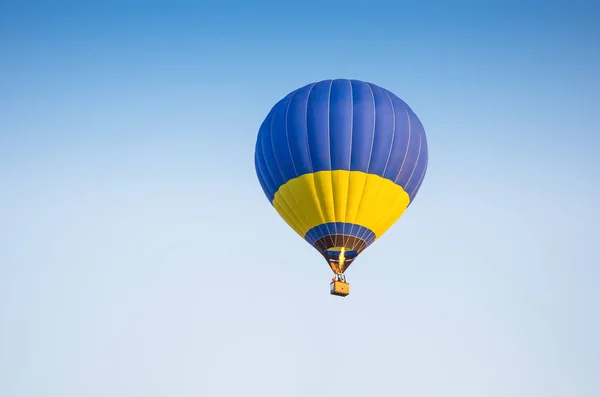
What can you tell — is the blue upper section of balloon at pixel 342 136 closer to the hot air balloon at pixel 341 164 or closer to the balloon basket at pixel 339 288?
the hot air balloon at pixel 341 164

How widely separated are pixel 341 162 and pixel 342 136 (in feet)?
2.29

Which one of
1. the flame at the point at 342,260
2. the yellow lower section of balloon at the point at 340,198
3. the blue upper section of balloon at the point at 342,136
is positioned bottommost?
the flame at the point at 342,260

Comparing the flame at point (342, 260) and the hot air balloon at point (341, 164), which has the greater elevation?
the hot air balloon at point (341, 164)

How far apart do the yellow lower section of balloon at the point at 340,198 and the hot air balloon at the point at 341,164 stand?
0.09 feet

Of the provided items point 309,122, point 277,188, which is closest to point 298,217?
point 277,188

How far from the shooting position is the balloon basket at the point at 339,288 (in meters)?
25.2

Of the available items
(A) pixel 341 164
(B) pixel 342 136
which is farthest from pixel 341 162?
(B) pixel 342 136

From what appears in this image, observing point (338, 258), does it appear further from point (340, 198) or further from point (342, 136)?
point (342, 136)

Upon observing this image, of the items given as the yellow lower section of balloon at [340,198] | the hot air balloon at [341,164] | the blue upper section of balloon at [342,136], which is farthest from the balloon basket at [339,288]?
the blue upper section of balloon at [342,136]

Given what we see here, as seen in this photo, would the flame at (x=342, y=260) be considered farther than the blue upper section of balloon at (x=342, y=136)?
Yes

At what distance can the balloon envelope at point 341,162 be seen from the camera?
25.5 meters

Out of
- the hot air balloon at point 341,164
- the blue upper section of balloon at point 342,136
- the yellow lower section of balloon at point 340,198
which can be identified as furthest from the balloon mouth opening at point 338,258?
the blue upper section of balloon at point 342,136

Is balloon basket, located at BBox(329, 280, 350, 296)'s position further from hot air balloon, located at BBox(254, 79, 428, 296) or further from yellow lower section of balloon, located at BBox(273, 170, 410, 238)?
yellow lower section of balloon, located at BBox(273, 170, 410, 238)

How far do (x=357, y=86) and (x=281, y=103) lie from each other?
85.6 inches
